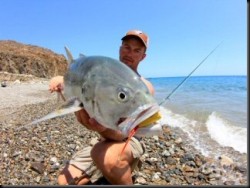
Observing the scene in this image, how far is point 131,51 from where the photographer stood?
382cm

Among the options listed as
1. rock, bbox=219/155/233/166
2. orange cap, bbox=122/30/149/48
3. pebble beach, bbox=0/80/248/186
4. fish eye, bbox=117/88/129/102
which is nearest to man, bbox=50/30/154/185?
orange cap, bbox=122/30/149/48

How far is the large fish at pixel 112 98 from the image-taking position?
7.89ft

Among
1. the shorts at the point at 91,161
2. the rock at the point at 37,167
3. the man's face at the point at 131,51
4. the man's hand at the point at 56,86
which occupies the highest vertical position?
the man's face at the point at 131,51

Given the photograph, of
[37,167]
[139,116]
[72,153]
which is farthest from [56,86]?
[72,153]

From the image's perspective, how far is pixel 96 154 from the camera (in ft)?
12.0

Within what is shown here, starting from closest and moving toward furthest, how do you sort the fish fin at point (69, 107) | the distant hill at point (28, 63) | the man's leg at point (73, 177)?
the fish fin at point (69, 107)
the man's leg at point (73, 177)
the distant hill at point (28, 63)

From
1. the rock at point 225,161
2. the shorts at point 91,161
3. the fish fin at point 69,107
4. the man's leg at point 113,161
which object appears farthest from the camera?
the rock at point 225,161

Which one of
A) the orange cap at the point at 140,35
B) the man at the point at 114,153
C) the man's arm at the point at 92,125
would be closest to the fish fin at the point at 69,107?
the man's arm at the point at 92,125

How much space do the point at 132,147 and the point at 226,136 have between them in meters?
5.64

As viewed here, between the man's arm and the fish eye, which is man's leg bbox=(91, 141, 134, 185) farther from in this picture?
the fish eye

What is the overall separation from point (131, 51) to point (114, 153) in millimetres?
1153

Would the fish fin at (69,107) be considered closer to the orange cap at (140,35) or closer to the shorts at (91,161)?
the shorts at (91,161)

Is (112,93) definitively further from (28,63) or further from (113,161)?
(28,63)

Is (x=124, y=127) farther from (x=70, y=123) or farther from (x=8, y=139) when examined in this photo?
(x=70, y=123)
